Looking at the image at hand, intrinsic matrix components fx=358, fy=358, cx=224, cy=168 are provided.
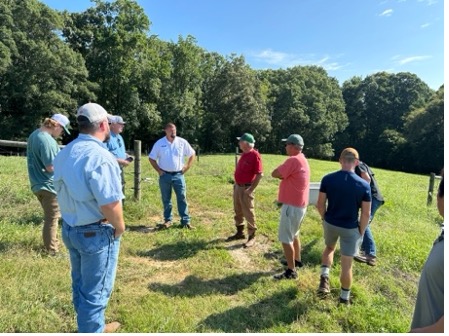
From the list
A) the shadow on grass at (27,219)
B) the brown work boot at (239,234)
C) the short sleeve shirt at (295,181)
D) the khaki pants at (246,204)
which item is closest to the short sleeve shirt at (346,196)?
the short sleeve shirt at (295,181)

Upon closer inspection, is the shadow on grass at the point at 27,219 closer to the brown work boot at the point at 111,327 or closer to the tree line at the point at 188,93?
the brown work boot at the point at 111,327

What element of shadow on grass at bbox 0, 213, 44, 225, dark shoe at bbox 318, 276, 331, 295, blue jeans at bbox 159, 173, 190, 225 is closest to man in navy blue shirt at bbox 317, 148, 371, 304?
dark shoe at bbox 318, 276, 331, 295

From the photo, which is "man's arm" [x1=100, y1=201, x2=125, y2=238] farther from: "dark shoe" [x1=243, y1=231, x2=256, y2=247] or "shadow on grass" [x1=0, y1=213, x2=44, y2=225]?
"shadow on grass" [x1=0, y1=213, x2=44, y2=225]

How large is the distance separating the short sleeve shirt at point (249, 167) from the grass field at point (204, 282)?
1190 millimetres

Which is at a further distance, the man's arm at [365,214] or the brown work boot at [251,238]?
the brown work boot at [251,238]

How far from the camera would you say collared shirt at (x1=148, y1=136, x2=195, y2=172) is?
21.6ft

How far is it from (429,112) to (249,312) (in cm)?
4419

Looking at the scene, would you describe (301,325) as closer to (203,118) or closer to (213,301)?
(213,301)

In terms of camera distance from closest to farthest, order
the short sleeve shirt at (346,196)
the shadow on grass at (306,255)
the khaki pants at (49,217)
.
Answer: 1. the short sleeve shirt at (346,196)
2. the khaki pants at (49,217)
3. the shadow on grass at (306,255)

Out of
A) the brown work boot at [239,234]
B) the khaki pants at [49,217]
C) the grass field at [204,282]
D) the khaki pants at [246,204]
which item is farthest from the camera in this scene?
the brown work boot at [239,234]

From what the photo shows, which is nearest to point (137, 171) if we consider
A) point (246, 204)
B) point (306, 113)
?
point (246, 204)

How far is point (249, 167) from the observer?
5.90 metres

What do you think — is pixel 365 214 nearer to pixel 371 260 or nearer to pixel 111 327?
pixel 371 260

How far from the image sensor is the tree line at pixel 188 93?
28766mm
